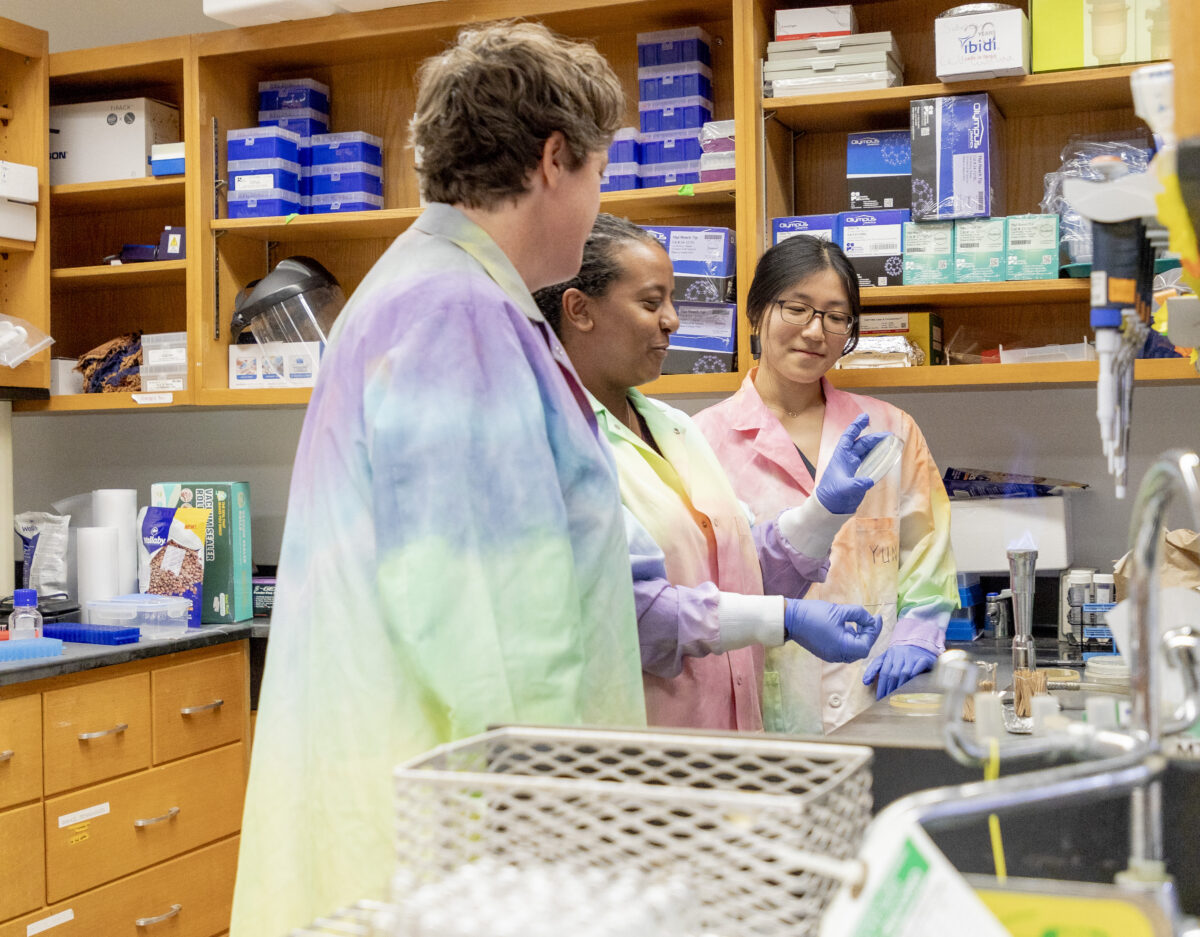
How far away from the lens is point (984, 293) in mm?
2805

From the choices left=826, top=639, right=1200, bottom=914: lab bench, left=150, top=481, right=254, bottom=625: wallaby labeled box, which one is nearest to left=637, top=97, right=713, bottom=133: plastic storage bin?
left=150, top=481, right=254, bottom=625: wallaby labeled box

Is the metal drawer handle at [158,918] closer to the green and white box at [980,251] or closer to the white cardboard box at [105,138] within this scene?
the white cardboard box at [105,138]

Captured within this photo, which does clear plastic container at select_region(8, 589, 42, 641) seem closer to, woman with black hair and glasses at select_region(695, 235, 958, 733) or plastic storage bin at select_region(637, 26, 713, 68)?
woman with black hair and glasses at select_region(695, 235, 958, 733)

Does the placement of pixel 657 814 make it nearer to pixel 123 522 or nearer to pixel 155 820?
pixel 155 820

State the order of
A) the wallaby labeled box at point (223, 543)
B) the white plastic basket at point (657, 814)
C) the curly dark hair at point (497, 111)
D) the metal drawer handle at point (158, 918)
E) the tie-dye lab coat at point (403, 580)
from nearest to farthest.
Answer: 1. the white plastic basket at point (657, 814)
2. the tie-dye lab coat at point (403, 580)
3. the curly dark hair at point (497, 111)
4. the metal drawer handle at point (158, 918)
5. the wallaby labeled box at point (223, 543)

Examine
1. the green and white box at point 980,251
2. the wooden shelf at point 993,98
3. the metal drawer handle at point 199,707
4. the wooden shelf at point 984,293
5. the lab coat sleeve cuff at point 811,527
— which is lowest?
the metal drawer handle at point 199,707

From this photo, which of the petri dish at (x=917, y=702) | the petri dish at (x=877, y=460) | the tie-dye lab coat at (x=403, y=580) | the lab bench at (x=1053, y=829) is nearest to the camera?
the lab bench at (x=1053, y=829)

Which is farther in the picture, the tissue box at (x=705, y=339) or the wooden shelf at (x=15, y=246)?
the wooden shelf at (x=15, y=246)

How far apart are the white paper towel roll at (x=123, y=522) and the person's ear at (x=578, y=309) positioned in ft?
6.16

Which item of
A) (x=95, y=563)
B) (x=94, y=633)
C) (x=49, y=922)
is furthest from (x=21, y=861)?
(x=95, y=563)

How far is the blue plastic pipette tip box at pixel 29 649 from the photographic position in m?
2.59

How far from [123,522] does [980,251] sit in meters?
2.32

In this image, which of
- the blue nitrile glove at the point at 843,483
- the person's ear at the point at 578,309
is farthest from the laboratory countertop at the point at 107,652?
the blue nitrile glove at the point at 843,483

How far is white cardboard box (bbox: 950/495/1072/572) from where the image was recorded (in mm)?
2756
